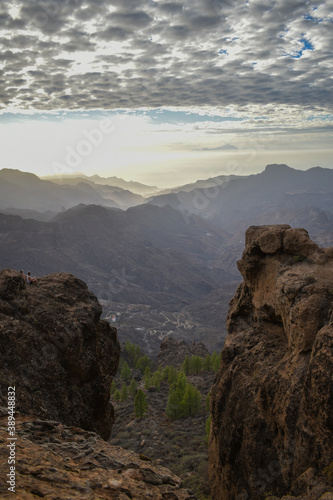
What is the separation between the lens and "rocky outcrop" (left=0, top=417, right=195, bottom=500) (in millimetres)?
12008

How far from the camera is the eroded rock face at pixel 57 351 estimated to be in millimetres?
19984

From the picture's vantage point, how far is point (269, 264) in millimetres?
25516

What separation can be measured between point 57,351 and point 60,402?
3226 mm

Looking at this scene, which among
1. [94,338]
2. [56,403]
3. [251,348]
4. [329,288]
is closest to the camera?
[329,288]

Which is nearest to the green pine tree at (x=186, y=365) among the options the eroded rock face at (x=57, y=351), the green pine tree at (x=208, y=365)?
the green pine tree at (x=208, y=365)

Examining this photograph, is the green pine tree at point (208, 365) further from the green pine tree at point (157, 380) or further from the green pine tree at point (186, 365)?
the green pine tree at point (157, 380)

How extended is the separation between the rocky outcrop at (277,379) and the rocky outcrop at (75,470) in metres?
5.44

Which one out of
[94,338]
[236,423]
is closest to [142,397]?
[94,338]

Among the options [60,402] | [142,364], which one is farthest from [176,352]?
[60,402]

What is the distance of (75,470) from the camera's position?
14.0 m

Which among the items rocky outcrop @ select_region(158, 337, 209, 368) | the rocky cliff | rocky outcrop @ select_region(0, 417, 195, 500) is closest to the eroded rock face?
the rocky cliff

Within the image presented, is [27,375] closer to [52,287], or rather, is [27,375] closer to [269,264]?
[52,287]

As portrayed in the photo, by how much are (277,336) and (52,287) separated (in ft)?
56.8

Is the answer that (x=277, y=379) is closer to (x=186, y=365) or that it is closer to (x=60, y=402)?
(x=60, y=402)
